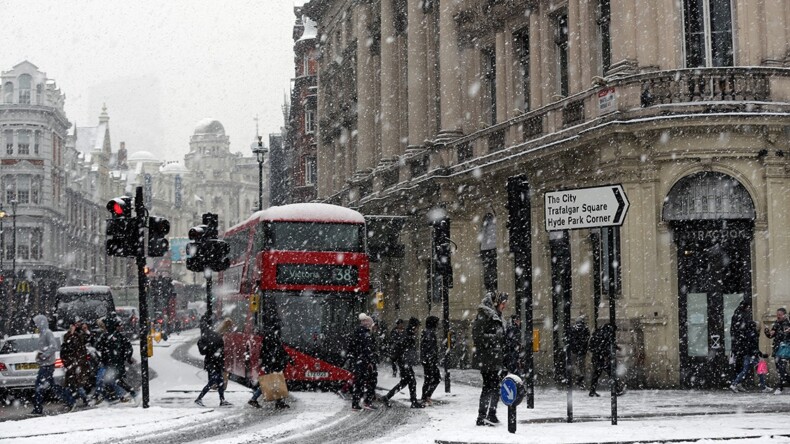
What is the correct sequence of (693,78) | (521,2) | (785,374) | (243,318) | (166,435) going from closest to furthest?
(166,435) < (785,374) < (693,78) < (243,318) < (521,2)

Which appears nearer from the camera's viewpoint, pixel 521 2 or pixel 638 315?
pixel 638 315

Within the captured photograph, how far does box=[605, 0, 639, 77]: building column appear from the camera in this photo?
1023 inches

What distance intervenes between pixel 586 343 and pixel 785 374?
433cm

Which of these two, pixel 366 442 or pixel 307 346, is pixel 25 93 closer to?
pixel 307 346

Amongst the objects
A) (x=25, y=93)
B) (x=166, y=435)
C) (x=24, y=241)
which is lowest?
(x=166, y=435)

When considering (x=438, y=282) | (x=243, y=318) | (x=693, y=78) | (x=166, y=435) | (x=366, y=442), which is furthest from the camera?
(x=438, y=282)

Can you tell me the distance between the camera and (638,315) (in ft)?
83.4

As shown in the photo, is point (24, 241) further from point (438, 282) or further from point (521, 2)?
point (521, 2)

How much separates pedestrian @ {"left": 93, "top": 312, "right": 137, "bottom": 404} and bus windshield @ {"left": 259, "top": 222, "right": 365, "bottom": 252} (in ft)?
13.7

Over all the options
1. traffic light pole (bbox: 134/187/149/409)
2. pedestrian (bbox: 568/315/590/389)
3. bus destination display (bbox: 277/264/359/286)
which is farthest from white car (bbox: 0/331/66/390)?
pedestrian (bbox: 568/315/590/389)

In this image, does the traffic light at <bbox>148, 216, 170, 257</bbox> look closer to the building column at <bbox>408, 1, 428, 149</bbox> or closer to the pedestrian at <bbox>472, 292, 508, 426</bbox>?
the pedestrian at <bbox>472, 292, 508, 426</bbox>

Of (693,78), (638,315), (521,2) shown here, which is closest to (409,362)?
(638,315)

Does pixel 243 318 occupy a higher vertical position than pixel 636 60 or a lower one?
lower

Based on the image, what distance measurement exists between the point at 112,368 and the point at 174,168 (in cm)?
16430
